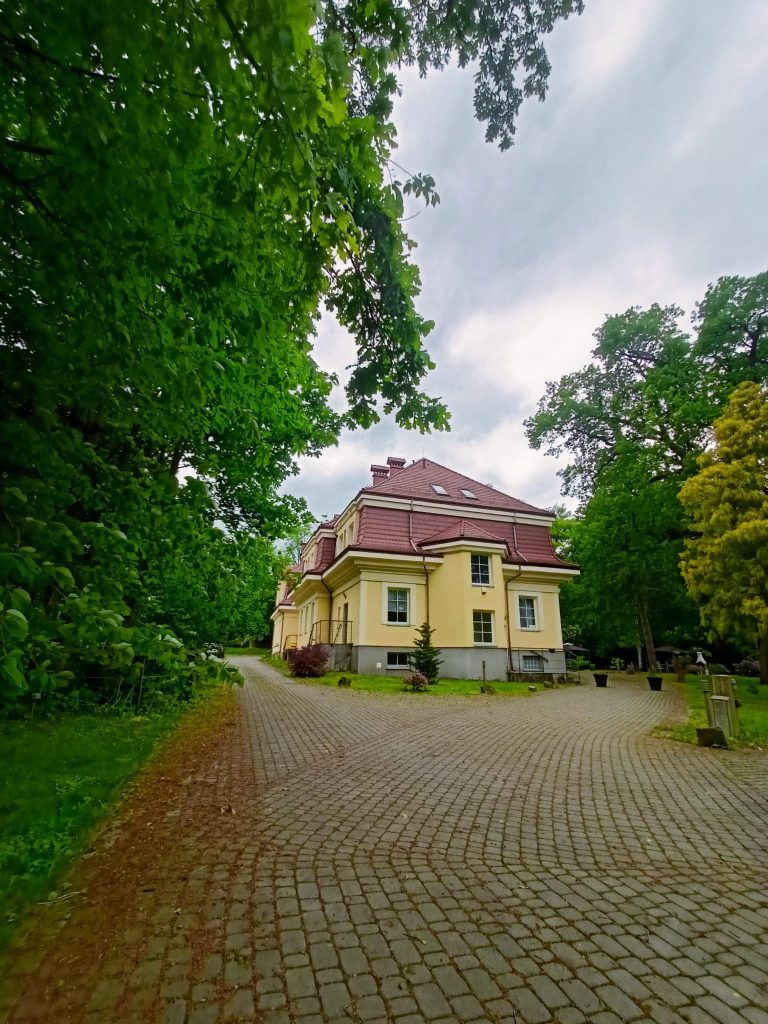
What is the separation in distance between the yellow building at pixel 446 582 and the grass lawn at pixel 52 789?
1044 cm

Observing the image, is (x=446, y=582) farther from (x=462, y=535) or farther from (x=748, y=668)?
(x=748, y=668)

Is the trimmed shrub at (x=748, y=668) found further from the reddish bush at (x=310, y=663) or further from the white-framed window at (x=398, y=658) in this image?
the reddish bush at (x=310, y=663)

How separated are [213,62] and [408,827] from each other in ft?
18.2

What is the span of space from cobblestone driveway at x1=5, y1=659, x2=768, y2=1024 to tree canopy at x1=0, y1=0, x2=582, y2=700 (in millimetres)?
1633

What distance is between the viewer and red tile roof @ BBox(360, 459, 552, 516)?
76.2 ft

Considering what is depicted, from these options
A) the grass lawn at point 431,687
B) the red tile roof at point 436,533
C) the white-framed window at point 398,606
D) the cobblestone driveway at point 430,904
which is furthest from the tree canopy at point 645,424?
the cobblestone driveway at point 430,904

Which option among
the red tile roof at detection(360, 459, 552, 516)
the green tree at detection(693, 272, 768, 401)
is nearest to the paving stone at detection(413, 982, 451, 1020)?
the red tile roof at detection(360, 459, 552, 516)

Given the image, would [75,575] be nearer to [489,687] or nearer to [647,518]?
[489,687]

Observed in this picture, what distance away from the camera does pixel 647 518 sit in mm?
22969

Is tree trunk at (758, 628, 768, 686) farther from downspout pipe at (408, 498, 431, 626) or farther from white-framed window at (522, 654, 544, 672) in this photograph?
downspout pipe at (408, 498, 431, 626)

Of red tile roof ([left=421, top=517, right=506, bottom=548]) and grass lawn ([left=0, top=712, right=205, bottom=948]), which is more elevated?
red tile roof ([left=421, top=517, right=506, bottom=548])

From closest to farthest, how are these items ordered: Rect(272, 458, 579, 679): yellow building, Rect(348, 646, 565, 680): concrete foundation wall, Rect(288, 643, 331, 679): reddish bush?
1. Rect(348, 646, 565, 680): concrete foundation wall
2. Rect(288, 643, 331, 679): reddish bush
3. Rect(272, 458, 579, 679): yellow building

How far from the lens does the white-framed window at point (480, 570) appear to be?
20394mm

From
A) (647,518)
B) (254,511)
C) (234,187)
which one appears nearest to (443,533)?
(647,518)
